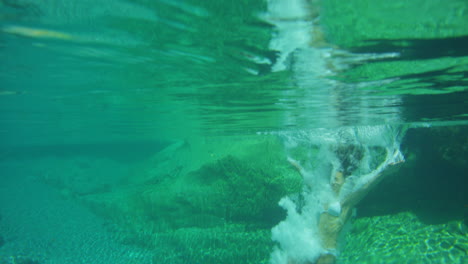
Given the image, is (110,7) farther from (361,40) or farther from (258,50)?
(361,40)

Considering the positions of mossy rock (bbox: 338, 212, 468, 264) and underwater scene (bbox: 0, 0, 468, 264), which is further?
mossy rock (bbox: 338, 212, 468, 264)

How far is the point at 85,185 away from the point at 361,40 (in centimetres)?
2580

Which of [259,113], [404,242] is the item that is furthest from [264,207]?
[404,242]

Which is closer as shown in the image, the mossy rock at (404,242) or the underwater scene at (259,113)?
the underwater scene at (259,113)

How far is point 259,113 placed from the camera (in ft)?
40.6

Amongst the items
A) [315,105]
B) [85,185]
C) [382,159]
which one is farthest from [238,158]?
[85,185]

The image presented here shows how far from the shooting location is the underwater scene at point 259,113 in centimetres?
446

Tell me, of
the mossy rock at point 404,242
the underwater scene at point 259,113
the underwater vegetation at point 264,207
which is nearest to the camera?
the underwater scene at point 259,113

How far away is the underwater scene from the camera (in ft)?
14.6

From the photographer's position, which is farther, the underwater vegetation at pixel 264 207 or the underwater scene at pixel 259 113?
the underwater vegetation at pixel 264 207

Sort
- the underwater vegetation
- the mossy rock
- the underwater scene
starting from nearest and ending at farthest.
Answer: the underwater scene → the mossy rock → the underwater vegetation

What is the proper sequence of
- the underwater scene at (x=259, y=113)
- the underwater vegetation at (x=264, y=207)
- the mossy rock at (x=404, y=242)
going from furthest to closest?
the underwater vegetation at (x=264, y=207), the mossy rock at (x=404, y=242), the underwater scene at (x=259, y=113)

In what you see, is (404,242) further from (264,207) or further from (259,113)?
(259,113)

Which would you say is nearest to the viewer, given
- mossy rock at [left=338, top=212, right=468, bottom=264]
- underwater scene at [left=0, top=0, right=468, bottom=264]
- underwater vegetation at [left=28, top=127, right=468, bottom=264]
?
underwater scene at [left=0, top=0, right=468, bottom=264]
